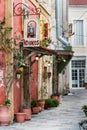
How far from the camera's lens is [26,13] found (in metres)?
20.5

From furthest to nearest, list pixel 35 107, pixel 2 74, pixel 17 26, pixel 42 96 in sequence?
pixel 42 96, pixel 35 107, pixel 17 26, pixel 2 74

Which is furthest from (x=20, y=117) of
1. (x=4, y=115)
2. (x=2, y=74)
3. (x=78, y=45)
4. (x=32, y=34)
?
(x=78, y=45)

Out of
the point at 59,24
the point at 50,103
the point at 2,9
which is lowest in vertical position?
the point at 50,103

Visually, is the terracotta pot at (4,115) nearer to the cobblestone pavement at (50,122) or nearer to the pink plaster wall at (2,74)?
the cobblestone pavement at (50,122)

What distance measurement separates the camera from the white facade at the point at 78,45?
52.3 meters

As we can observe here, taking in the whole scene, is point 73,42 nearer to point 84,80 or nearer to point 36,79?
point 84,80

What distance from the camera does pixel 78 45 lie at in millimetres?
52750

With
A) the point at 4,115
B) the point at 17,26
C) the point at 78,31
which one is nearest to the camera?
the point at 4,115

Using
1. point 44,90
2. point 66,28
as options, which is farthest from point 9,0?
point 66,28

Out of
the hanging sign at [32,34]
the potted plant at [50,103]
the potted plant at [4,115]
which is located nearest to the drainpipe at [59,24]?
the potted plant at [50,103]

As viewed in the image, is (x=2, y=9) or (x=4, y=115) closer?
(x=4, y=115)

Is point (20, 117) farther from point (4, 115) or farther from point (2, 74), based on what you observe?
point (2, 74)

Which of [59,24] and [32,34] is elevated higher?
[59,24]

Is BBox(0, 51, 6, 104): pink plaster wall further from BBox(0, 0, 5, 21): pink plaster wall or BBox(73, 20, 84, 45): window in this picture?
BBox(73, 20, 84, 45): window
